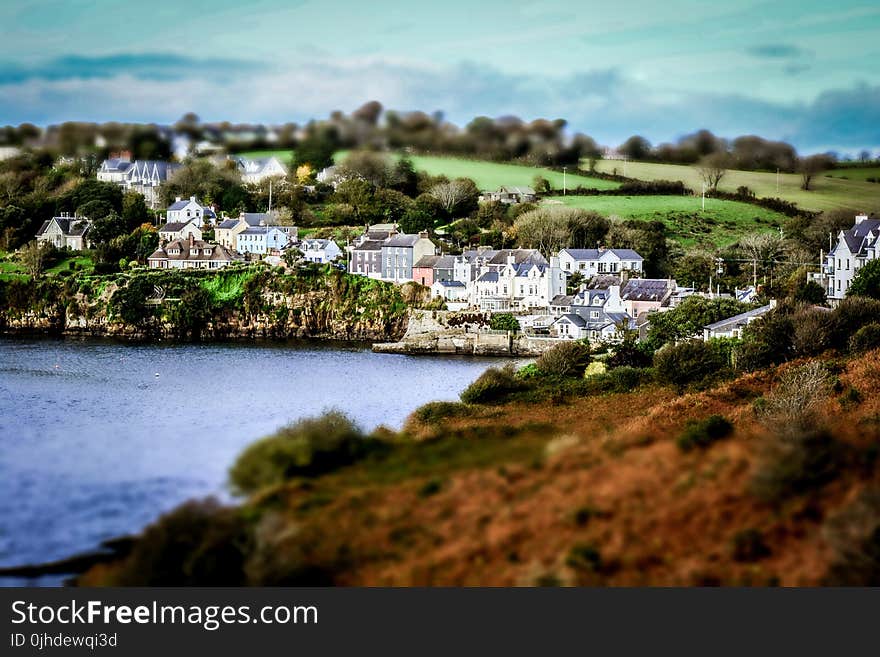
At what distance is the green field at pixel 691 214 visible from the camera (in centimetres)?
3825

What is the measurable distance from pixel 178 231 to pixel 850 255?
26133 millimetres

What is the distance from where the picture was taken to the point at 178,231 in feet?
139

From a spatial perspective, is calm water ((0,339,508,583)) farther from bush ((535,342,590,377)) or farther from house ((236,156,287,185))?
house ((236,156,287,185))

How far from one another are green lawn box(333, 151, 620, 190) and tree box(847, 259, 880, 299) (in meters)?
21.4

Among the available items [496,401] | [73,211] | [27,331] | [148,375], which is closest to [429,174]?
[73,211]

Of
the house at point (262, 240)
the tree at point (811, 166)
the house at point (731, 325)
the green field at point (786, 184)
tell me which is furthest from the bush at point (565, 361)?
the house at point (262, 240)

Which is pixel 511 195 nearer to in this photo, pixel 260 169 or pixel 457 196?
pixel 457 196

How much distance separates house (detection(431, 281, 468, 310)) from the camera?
34.9 m

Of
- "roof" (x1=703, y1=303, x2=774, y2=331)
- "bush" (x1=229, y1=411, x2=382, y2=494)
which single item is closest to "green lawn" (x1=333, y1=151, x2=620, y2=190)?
"roof" (x1=703, y1=303, x2=774, y2=331)

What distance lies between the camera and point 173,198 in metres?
48.9

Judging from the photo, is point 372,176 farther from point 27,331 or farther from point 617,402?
point 617,402

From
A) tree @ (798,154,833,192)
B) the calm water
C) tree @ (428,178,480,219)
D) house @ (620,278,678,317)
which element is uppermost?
tree @ (798,154,833,192)

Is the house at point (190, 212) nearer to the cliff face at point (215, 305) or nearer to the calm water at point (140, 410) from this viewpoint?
the cliff face at point (215, 305)

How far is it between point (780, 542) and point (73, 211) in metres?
45.2
